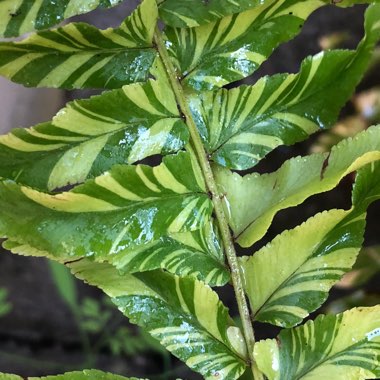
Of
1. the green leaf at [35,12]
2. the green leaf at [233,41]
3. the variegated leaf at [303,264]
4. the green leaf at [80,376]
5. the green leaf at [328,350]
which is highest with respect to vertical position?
the green leaf at [35,12]

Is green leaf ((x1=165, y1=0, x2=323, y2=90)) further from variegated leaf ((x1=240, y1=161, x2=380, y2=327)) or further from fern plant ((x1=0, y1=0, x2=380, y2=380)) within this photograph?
variegated leaf ((x1=240, y1=161, x2=380, y2=327))

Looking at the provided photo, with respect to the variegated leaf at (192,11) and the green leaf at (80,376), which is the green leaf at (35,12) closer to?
the variegated leaf at (192,11)

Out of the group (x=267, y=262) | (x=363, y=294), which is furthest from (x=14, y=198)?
(x=363, y=294)

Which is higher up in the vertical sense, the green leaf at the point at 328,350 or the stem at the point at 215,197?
the stem at the point at 215,197

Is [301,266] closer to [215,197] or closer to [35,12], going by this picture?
[215,197]

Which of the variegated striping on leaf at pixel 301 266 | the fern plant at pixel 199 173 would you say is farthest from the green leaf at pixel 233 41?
the variegated striping on leaf at pixel 301 266
